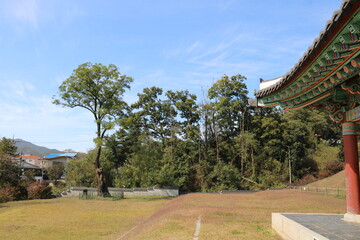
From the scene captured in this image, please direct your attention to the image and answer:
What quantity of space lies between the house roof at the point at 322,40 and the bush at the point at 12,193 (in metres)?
20.6

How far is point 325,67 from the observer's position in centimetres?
509

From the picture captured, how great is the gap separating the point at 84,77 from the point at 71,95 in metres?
1.90

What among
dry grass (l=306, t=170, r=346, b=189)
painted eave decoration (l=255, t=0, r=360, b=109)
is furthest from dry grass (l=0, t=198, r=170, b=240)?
dry grass (l=306, t=170, r=346, b=189)

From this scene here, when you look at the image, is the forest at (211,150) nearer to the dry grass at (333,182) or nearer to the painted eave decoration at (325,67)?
the dry grass at (333,182)

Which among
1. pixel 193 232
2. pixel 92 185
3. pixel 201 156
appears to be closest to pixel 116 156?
pixel 92 185

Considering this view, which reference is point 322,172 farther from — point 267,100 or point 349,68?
point 349,68

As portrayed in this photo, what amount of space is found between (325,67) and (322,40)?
99cm

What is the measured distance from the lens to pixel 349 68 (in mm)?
4828

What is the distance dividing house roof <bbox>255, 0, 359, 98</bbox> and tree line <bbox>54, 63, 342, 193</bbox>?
20.0m

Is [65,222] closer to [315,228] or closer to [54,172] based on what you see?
[315,228]

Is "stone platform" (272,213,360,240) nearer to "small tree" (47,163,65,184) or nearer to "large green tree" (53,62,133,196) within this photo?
"large green tree" (53,62,133,196)

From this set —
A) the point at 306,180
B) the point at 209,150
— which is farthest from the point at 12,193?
the point at 306,180

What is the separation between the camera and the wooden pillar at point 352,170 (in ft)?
21.0

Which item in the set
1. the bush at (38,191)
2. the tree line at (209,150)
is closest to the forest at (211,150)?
the tree line at (209,150)
